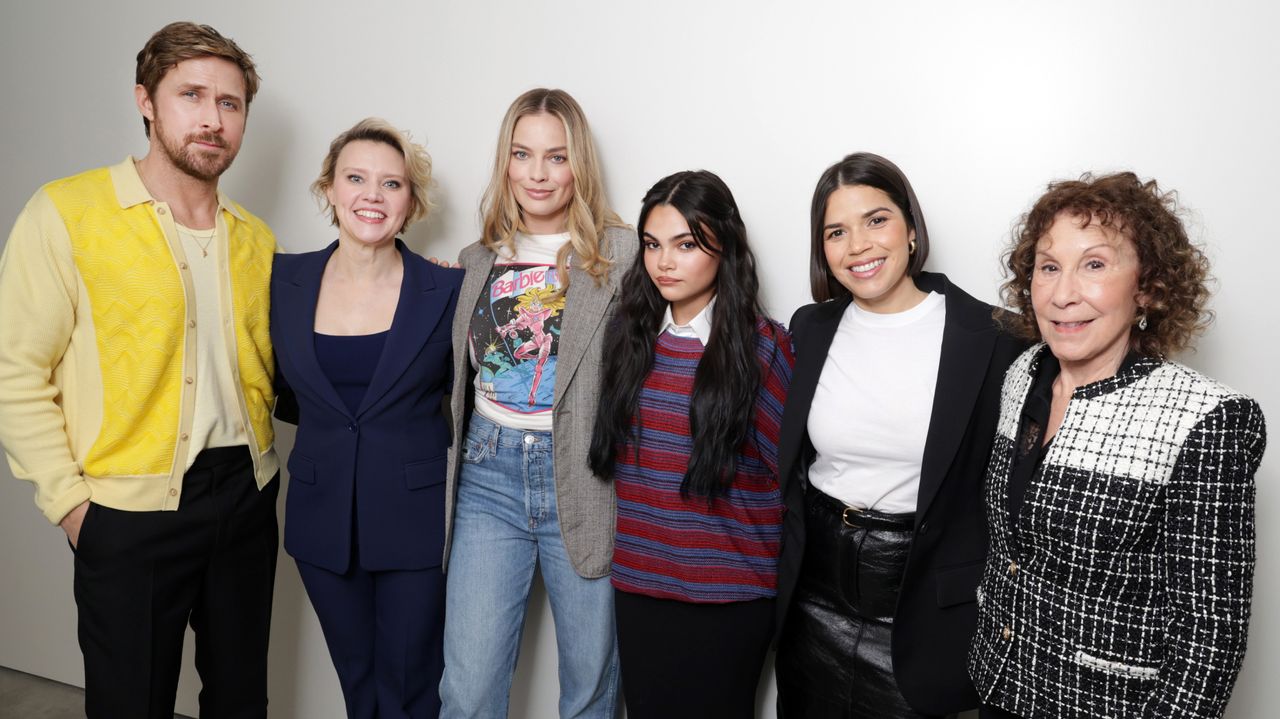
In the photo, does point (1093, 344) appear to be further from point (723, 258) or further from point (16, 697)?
point (16, 697)

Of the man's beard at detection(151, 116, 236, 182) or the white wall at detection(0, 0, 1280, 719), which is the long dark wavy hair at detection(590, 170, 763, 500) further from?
the man's beard at detection(151, 116, 236, 182)

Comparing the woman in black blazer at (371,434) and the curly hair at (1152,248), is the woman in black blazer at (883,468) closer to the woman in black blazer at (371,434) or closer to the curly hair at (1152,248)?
the curly hair at (1152,248)

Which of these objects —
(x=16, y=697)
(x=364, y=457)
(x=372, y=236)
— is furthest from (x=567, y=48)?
(x=16, y=697)

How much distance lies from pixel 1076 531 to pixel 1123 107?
1.16m

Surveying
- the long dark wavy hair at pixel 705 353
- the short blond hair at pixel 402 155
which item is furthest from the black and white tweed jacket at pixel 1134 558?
the short blond hair at pixel 402 155

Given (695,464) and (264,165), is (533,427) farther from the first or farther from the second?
(264,165)

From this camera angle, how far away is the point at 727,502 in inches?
74.7

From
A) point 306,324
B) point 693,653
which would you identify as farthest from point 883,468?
point 306,324

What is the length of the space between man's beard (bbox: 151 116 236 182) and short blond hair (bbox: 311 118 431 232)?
266 millimetres

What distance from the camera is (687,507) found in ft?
6.22

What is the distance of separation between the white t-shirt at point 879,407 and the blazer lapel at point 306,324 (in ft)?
3.97

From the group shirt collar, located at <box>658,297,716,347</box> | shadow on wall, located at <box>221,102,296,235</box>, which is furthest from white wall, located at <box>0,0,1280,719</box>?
shirt collar, located at <box>658,297,716,347</box>

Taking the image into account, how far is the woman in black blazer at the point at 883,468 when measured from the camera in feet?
5.65

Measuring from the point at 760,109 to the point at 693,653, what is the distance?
4.77 ft
